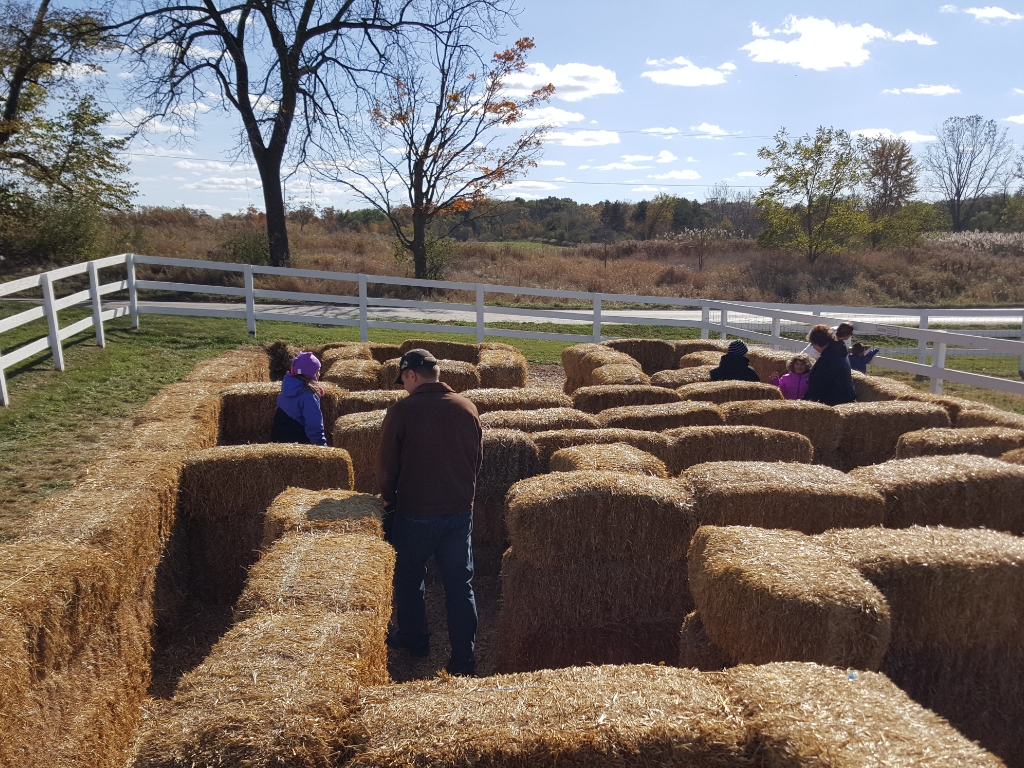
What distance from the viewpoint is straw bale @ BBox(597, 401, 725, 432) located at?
7184 millimetres

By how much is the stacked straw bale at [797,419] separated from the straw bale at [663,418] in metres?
0.17

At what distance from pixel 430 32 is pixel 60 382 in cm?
1777

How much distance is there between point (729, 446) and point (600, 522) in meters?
2.21

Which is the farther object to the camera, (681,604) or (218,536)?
(218,536)

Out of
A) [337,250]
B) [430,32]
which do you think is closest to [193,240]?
[337,250]

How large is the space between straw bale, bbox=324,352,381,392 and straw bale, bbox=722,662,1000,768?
278 inches

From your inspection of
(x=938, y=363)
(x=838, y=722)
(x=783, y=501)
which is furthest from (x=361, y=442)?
(x=938, y=363)

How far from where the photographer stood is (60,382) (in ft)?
32.1

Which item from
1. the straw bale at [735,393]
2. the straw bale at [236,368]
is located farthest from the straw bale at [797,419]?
the straw bale at [236,368]

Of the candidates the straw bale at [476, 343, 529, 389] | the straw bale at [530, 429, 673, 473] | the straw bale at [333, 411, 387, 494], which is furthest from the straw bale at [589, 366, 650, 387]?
the straw bale at [333, 411, 387, 494]

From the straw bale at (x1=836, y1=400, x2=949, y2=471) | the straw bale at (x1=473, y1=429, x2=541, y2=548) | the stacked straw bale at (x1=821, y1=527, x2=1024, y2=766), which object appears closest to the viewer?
the stacked straw bale at (x1=821, y1=527, x2=1024, y2=766)

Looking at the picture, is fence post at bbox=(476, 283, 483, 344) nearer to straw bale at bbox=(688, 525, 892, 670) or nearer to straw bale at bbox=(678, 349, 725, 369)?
straw bale at bbox=(678, 349, 725, 369)

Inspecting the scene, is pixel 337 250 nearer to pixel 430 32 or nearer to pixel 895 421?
pixel 430 32

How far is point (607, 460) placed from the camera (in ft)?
17.4
